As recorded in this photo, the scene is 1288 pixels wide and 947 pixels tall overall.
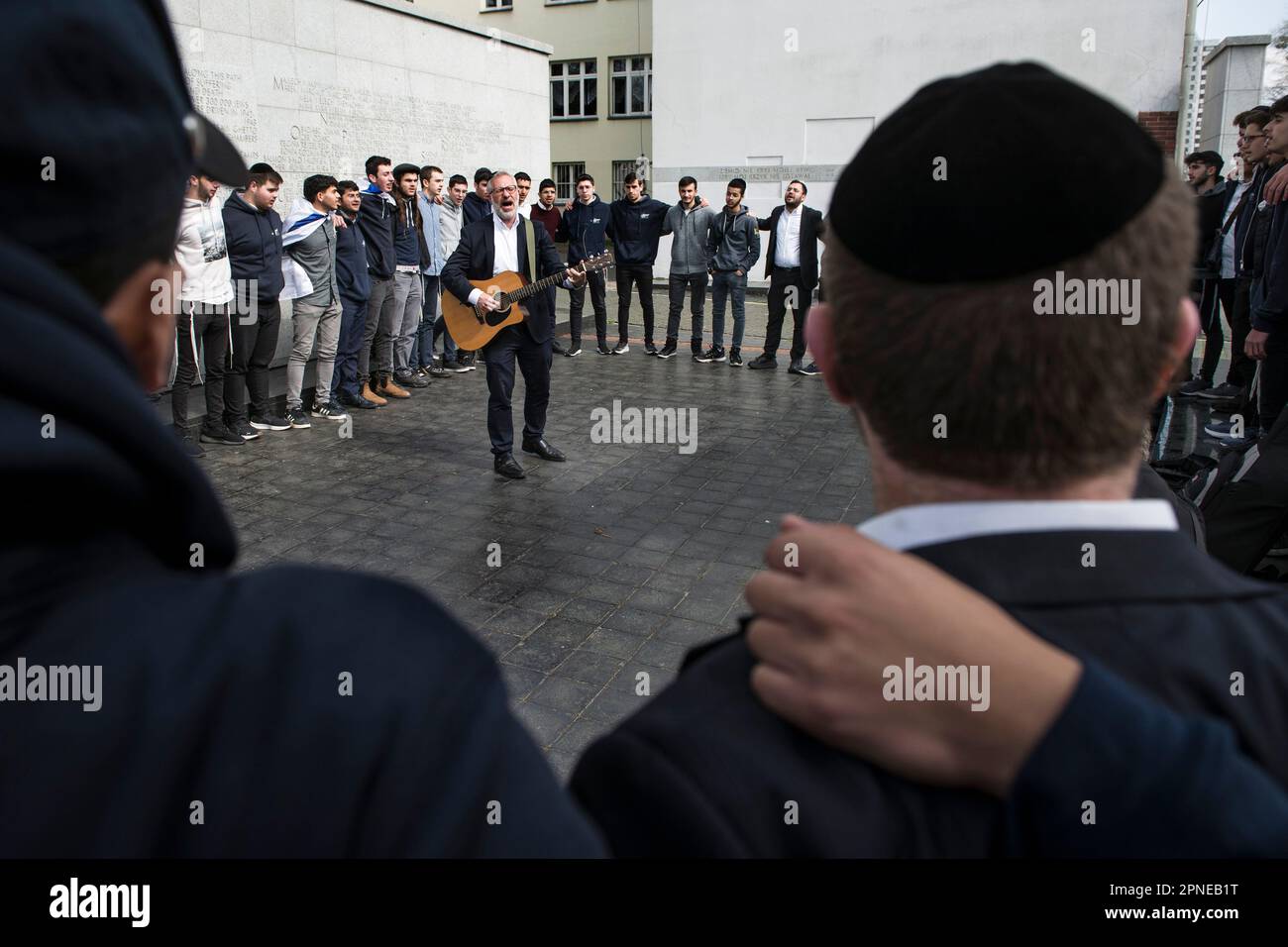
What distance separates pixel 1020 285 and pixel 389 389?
9.84 metres

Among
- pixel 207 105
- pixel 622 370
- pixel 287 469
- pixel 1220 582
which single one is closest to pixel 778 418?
pixel 622 370

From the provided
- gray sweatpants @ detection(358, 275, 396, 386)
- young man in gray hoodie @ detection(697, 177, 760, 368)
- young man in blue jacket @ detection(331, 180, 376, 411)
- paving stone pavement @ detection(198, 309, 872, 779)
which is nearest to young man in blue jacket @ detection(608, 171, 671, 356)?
young man in gray hoodie @ detection(697, 177, 760, 368)

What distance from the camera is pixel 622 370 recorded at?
12.0 meters

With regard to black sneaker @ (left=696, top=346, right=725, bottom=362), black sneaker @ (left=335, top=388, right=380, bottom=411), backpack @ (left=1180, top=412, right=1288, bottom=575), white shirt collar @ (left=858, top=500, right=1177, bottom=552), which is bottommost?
black sneaker @ (left=335, top=388, right=380, bottom=411)

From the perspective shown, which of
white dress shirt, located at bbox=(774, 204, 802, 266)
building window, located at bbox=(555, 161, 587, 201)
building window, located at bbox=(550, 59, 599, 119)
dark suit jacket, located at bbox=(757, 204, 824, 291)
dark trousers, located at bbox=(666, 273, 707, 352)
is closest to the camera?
dark suit jacket, located at bbox=(757, 204, 824, 291)

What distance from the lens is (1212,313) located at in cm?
1013

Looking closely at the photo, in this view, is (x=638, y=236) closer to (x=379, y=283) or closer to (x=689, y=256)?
(x=689, y=256)

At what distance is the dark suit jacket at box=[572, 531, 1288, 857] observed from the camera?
0.87 m

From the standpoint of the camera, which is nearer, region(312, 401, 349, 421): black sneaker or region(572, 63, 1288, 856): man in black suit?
region(572, 63, 1288, 856): man in black suit

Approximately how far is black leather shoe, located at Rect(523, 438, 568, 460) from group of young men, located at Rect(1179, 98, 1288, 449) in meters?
4.68

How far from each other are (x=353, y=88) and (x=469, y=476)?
741 cm

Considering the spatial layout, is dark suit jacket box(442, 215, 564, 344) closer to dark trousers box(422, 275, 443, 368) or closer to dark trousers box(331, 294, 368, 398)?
dark trousers box(331, 294, 368, 398)

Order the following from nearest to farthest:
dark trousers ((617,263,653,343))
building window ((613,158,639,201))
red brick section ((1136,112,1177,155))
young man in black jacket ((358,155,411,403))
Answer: young man in black jacket ((358,155,411,403))
dark trousers ((617,263,653,343))
red brick section ((1136,112,1177,155))
building window ((613,158,639,201))

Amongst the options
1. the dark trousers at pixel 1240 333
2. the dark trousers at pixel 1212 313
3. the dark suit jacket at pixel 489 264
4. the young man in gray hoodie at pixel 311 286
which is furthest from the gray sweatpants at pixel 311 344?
the dark trousers at pixel 1212 313
